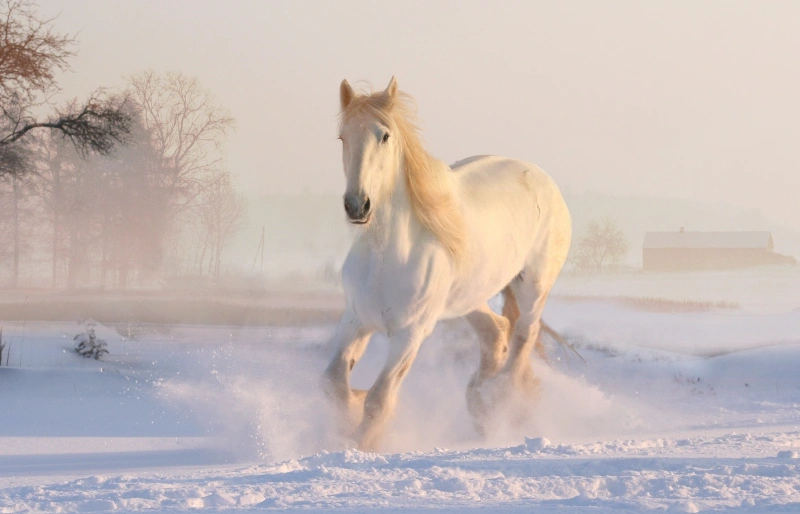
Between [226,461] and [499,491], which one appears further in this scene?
[226,461]

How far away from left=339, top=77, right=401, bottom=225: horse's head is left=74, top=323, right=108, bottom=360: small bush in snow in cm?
722

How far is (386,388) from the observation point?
5.74 m

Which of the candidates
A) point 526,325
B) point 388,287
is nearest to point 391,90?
point 388,287

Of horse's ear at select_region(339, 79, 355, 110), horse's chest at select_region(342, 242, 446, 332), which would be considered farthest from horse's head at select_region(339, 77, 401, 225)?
horse's chest at select_region(342, 242, 446, 332)

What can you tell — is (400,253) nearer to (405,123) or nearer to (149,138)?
(405,123)

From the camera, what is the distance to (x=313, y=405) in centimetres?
605

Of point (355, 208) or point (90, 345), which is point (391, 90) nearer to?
point (355, 208)

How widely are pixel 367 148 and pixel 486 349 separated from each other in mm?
2801

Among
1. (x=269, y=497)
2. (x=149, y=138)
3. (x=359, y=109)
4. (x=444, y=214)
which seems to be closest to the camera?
(x=269, y=497)

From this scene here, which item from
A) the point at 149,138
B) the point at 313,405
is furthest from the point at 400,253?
the point at 149,138

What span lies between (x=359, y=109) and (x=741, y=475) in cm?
291

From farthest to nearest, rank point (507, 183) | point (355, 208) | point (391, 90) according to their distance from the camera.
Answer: point (507, 183) → point (391, 90) → point (355, 208)

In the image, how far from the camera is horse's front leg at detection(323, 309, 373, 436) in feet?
19.4

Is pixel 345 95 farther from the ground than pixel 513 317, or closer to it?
farther from the ground
